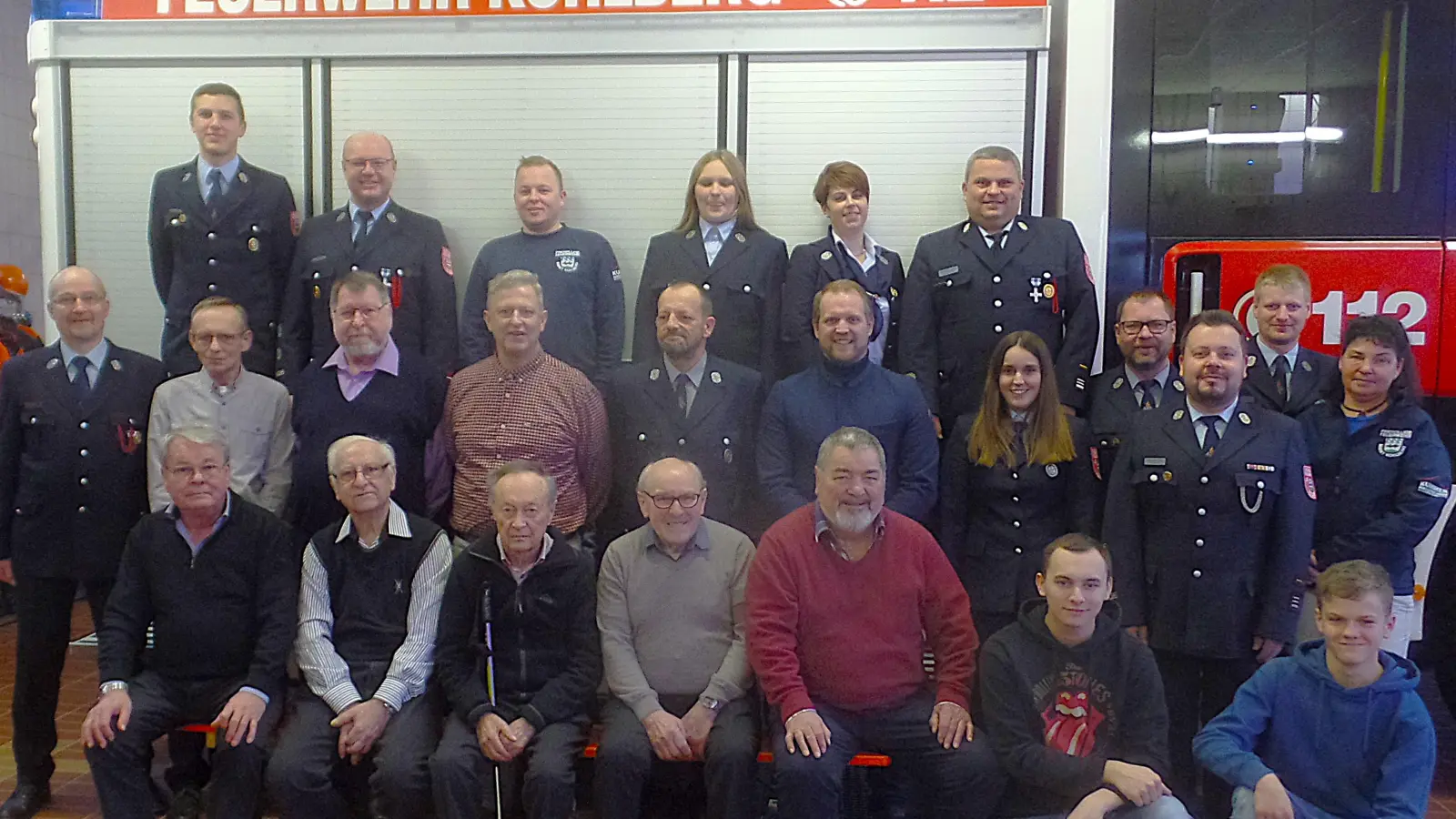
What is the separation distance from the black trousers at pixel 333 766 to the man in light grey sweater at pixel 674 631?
1.87ft

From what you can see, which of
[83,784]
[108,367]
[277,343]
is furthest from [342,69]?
[83,784]

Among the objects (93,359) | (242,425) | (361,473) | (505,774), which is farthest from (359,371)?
(505,774)

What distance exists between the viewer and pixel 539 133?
4.58 meters

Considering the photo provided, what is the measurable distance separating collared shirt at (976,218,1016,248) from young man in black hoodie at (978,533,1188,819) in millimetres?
1314

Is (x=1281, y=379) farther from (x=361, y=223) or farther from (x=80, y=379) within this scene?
(x=80, y=379)

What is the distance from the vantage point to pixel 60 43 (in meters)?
4.68

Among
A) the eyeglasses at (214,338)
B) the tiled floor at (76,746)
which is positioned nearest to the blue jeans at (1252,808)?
the tiled floor at (76,746)

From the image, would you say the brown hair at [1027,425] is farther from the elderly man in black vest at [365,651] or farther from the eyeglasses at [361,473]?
the eyeglasses at [361,473]

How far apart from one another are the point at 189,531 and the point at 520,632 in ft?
3.85

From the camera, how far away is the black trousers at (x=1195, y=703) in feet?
11.9

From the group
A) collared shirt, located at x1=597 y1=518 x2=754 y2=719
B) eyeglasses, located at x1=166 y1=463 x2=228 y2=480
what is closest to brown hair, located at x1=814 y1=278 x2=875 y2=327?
collared shirt, located at x1=597 y1=518 x2=754 y2=719

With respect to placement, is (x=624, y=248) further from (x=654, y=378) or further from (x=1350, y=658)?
(x=1350, y=658)

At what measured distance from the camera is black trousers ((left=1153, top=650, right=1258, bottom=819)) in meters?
3.63

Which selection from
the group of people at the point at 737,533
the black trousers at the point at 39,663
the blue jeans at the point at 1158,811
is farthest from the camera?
the black trousers at the point at 39,663
